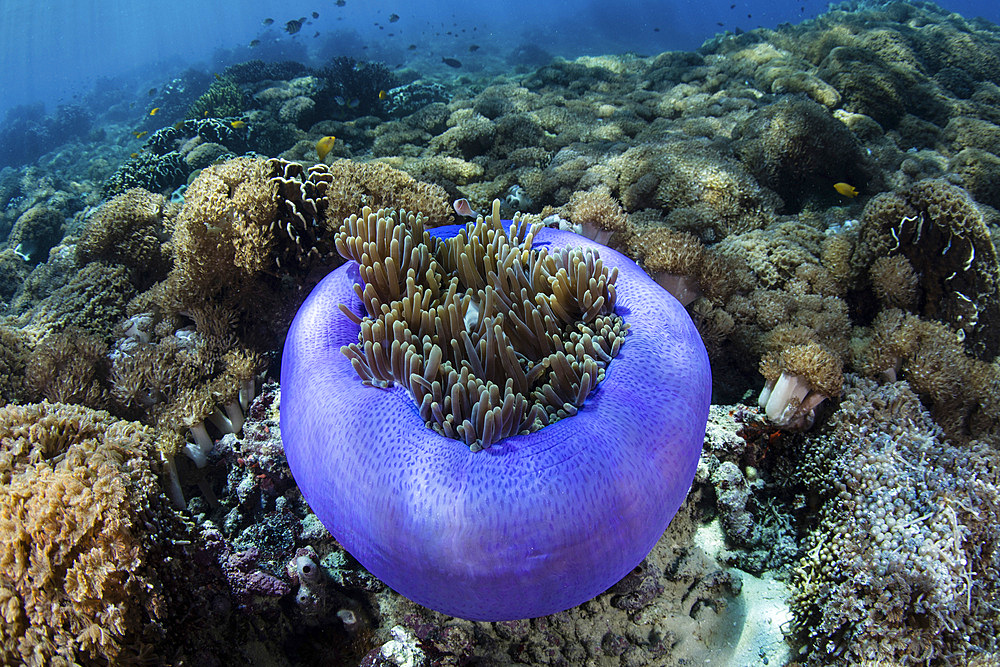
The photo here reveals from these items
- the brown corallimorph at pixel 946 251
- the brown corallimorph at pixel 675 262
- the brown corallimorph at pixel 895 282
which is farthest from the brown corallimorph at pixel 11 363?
the brown corallimorph at pixel 946 251

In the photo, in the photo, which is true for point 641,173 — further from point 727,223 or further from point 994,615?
point 994,615

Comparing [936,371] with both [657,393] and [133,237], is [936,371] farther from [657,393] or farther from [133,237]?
[133,237]

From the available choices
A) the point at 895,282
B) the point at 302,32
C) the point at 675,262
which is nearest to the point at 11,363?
the point at 675,262

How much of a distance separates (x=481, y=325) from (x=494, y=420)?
21.4 inches

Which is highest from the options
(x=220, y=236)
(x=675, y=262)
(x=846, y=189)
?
(x=220, y=236)

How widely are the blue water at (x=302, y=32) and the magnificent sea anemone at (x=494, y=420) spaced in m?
24.1

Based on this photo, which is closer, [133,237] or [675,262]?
[675,262]

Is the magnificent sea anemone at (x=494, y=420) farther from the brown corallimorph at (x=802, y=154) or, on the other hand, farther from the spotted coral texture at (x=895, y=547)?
the brown corallimorph at (x=802, y=154)

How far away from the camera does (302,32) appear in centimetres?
4828

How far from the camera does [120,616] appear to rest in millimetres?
1707

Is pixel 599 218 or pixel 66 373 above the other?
pixel 599 218

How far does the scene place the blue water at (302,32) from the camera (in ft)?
104

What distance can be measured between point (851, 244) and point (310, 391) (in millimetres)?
4279

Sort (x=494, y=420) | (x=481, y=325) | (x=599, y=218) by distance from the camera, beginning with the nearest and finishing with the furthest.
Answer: (x=494, y=420), (x=481, y=325), (x=599, y=218)
